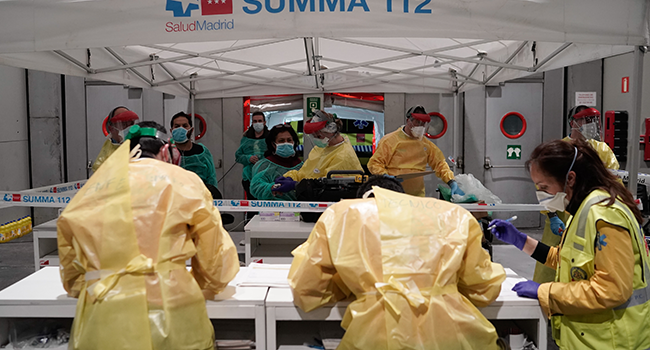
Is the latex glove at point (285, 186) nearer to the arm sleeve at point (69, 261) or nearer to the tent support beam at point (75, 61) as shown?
the tent support beam at point (75, 61)

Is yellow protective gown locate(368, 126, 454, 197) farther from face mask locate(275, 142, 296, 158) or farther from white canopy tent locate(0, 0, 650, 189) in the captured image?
white canopy tent locate(0, 0, 650, 189)

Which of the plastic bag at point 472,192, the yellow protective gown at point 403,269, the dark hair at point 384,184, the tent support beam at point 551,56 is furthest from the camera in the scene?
the plastic bag at point 472,192

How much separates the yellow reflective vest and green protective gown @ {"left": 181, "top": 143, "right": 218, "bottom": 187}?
3775mm

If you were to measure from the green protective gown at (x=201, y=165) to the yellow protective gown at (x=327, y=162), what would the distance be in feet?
2.94

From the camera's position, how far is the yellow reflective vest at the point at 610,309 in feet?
5.84

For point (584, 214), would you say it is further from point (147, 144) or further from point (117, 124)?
point (117, 124)

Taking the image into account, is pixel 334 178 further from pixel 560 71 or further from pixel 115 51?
pixel 560 71

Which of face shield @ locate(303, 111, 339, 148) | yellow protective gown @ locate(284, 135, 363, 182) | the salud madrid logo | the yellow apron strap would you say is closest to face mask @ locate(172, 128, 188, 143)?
yellow protective gown @ locate(284, 135, 363, 182)

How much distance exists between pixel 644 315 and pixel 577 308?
0.27 m

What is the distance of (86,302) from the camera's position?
5.66 ft

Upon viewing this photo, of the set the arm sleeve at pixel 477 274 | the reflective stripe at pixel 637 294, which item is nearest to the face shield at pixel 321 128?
the arm sleeve at pixel 477 274

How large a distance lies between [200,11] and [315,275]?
203 centimetres

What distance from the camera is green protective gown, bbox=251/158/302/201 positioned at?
456 centimetres

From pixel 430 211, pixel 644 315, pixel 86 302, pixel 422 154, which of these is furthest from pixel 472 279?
pixel 422 154
